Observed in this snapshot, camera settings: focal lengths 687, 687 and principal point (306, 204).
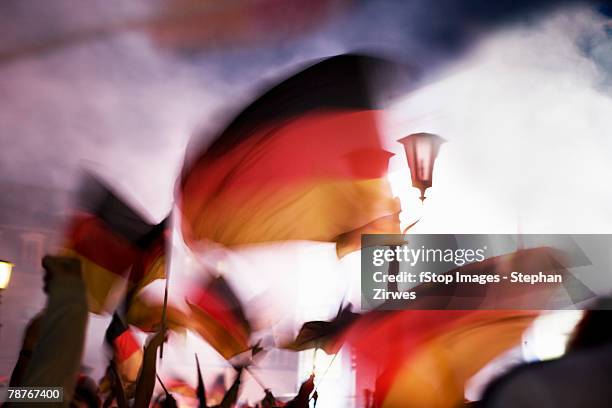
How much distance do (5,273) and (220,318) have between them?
808 millimetres

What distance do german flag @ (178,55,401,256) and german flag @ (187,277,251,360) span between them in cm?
19

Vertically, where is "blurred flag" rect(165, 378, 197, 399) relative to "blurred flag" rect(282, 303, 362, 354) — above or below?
below

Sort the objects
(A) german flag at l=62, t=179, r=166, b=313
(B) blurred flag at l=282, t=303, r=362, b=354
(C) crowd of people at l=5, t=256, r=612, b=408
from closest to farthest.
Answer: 1. (C) crowd of people at l=5, t=256, r=612, b=408
2. (B) blurred flag at l=282, t=303, r=362, b=354
3. (A) german flag at l=62, t=179, r=166, b=313

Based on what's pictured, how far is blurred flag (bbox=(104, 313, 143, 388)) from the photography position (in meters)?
2.40

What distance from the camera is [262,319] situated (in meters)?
2.37

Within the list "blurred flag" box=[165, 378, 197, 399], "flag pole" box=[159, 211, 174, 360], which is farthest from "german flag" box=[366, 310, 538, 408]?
"flag pole" box=[159, 211, 174, 360]

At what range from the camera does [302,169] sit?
97.1 inches

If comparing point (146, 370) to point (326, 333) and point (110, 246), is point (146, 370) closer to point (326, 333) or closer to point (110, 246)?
point (110, 246)

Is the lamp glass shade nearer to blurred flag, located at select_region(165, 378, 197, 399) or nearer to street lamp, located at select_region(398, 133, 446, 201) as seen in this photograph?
blurred flag, located at select_region(165, 378, 197, 399)

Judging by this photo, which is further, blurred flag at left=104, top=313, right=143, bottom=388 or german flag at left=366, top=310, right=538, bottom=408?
blurred flag at left=104, top=313, right=143, bottom=388

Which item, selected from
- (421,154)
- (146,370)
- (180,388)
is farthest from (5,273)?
(421,154)

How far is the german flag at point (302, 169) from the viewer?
240 cm

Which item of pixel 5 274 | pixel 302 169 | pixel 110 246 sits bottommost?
pixel 5 274

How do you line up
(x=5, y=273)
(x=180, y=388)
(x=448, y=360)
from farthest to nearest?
1. (x=5, y=273)
2. (x=180, y=388)
3. (x=448, y=360)
